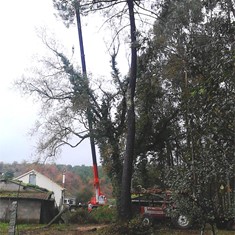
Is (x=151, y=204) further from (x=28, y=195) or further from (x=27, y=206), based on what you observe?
(x=28, y=195)

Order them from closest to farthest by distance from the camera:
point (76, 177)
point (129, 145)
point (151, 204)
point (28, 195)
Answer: point (129, 145) < point (151, 204) < point (28, 195) < point (76, 177)

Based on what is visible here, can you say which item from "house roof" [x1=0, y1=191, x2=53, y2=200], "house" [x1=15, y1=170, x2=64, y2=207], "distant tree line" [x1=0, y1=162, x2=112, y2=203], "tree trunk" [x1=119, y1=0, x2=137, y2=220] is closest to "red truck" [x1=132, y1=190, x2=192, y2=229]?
"tree trunk" [x1=119, y1=0, x2=137, y2=220]

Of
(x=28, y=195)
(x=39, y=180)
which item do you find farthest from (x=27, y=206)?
(x=39, y=180)

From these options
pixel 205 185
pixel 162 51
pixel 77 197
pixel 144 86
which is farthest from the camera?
pixel 77 197

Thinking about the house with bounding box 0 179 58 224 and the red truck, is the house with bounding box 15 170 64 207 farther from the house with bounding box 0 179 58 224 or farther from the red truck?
the red truck

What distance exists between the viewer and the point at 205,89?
4590mm

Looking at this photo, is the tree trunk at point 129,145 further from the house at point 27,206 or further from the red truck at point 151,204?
the house at point 27,206

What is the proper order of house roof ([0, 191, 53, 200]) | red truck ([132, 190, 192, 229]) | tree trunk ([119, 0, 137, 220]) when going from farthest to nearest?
house roof ([0, 191, 53, 200]) → red truck ([132, 190, 192, 229]) → tree trunk ([119, 0, 137, 220])

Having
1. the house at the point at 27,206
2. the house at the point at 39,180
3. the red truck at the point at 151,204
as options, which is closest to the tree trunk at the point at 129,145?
the red truck at the point at 151,204

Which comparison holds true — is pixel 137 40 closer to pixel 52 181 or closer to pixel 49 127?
pixel 49 127

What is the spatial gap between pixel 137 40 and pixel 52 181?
3520 centimetres

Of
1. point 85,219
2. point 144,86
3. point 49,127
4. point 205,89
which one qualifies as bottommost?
point 85,219

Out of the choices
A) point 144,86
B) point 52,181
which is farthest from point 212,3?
point 52,181

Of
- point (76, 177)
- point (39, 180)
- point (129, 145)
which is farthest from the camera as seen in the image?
point (39, 180)
